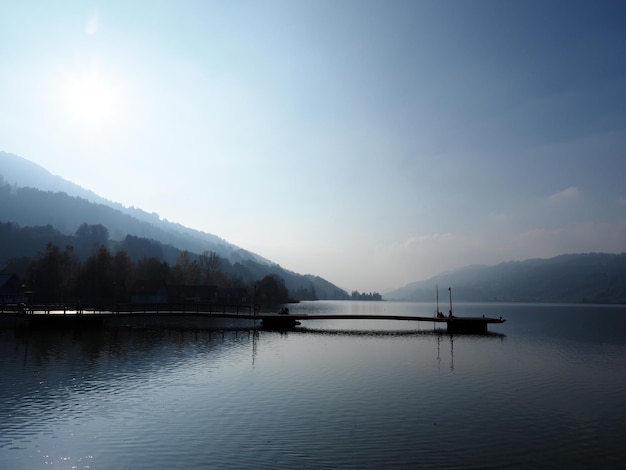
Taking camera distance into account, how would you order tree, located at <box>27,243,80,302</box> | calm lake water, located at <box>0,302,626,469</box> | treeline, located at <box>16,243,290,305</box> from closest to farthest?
calm lake water, located at <box>0,302,626,469</box>, tree, located at <box>27,243,80,302</box>, treeline, located at <box>16,243,290,305</box>

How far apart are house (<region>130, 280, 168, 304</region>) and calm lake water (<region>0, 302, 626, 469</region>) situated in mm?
107177

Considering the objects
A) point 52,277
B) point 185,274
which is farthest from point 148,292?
point 52,277

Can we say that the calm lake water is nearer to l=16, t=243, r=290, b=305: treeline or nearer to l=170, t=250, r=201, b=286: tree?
l=16, t=243, r=290, b=305: treeline

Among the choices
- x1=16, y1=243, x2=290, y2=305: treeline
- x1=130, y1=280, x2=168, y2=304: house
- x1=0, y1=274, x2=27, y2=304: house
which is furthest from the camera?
x1=130, y1=280, x2=168, y2=304: house

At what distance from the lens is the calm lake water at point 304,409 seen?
18531 mm

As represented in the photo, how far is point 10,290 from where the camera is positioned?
130750 mm

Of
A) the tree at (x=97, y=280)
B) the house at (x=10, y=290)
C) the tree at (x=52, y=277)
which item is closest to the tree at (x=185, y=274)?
the tree at (x=97, y=280)

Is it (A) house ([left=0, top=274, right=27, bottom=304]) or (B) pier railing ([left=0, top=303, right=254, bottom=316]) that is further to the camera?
(A) house ([left=0, top=274, right=27, bottom=304])

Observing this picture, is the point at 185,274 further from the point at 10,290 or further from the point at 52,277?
the point at 10,290

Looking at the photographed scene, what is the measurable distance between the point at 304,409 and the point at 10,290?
142m

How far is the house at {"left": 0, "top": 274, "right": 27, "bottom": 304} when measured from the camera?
413 ft

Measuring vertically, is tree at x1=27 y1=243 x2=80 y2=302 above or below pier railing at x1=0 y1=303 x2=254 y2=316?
above

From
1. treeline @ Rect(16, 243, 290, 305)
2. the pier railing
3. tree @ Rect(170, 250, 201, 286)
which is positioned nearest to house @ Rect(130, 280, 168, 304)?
treeline @ Rect(16, 243, 290, 305)

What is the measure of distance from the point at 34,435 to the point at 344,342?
49520 mm
